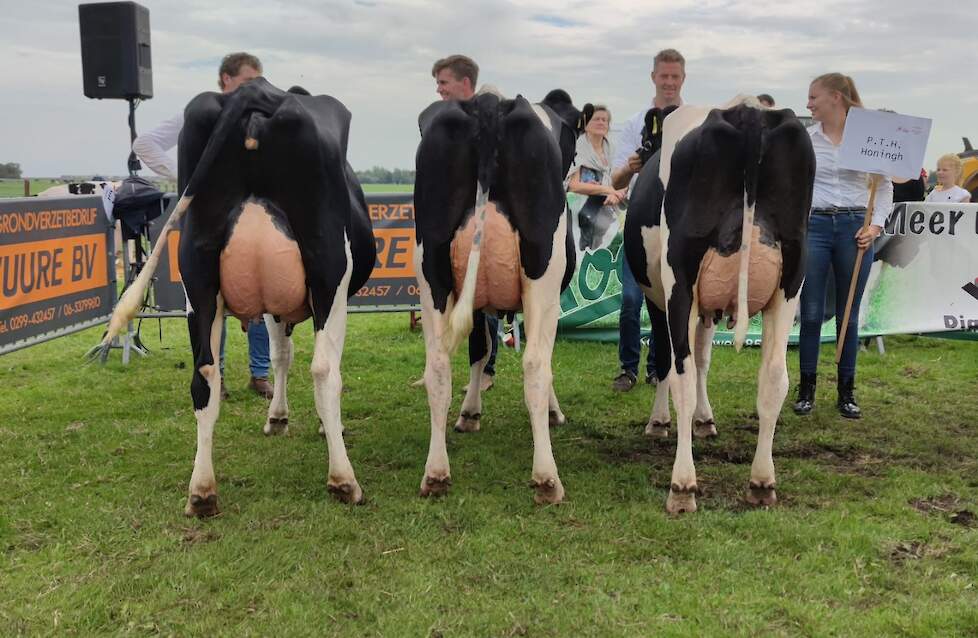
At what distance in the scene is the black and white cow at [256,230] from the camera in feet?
12.7

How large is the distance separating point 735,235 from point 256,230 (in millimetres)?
2335

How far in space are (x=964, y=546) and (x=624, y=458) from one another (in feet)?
6.50

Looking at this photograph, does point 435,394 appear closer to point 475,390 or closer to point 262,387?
point 475,390

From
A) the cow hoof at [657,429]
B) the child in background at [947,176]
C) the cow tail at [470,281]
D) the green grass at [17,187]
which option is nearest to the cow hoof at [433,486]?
the cow tail at [470,281]

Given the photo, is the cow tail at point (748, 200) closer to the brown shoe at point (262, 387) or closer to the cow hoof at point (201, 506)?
the cow hoof at point (201, 506)

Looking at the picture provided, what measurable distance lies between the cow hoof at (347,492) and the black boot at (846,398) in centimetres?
386

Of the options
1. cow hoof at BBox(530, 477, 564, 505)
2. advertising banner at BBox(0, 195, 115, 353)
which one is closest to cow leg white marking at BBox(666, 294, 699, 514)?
cow hoof at BBox(530, 477, 564, 505)

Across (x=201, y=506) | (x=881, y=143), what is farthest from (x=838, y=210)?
(x=201, y=506)

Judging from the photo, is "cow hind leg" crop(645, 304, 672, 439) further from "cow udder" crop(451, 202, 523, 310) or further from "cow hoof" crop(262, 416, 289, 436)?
"cow hoof" crop(262, 416, 289, 436)

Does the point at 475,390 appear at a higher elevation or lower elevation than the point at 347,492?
higher

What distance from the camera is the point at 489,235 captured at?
4129 mm

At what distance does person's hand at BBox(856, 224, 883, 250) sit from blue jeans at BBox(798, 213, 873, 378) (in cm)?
6

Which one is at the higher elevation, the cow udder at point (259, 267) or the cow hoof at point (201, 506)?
the cow udder at point (259, 267)

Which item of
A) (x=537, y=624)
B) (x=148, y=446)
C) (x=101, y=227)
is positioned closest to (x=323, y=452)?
(x=148, y=446)
